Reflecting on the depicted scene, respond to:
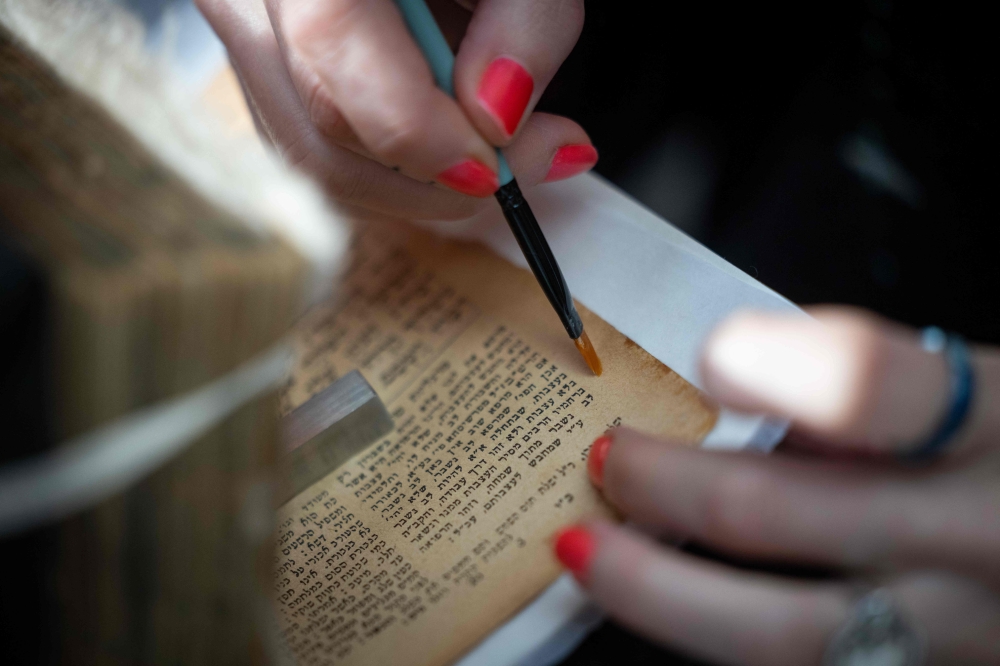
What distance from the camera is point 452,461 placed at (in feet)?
1.22

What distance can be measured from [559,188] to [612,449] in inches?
8.5

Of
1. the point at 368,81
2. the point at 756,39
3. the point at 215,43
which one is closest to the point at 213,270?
the point at 368,81

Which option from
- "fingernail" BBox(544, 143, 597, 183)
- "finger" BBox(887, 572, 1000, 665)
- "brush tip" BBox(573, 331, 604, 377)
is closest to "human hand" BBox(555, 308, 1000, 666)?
"finger" BBox(887, 572, 1000, 665)

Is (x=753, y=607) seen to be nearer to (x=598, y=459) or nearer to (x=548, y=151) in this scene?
(x=598, y=459)

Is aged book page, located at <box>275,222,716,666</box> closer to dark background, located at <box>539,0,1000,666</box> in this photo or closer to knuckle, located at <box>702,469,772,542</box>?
knuckle, located at <box>702,469,772,542</box>


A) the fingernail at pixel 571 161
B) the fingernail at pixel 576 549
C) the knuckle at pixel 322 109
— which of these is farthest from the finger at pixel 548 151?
the fingernail at pixel 576 549

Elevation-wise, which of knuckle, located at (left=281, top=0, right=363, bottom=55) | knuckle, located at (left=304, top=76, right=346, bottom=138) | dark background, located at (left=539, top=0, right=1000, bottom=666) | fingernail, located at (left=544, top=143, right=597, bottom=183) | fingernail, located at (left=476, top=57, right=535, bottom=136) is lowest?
dark background, located at (left=539, top=0, right=1000, bottom=666)

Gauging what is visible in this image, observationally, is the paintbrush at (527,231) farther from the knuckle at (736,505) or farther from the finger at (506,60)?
the knuckle at (736,505)

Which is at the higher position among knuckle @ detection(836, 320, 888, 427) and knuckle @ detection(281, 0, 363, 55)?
knuckle @ detection(281, 0, 363, 55)

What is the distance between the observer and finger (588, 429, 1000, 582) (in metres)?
0.25

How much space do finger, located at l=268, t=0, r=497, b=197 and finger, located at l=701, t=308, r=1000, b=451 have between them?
0.18 meters

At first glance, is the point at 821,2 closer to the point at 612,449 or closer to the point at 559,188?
the point at 559,188

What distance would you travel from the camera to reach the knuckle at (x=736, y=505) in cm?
27

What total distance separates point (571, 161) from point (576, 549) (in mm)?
261
